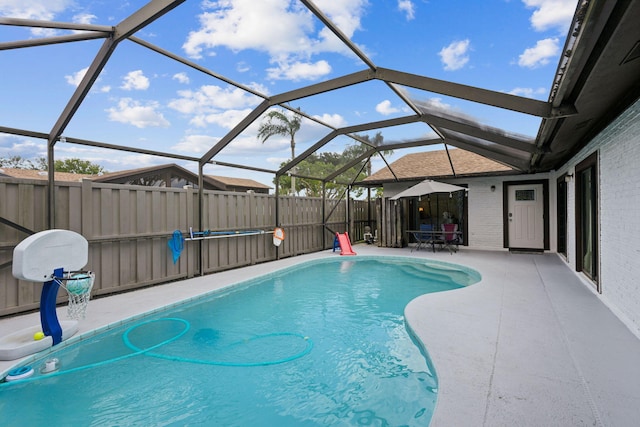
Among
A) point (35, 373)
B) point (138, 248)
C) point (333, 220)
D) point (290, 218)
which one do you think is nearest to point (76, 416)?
point (35, 373)

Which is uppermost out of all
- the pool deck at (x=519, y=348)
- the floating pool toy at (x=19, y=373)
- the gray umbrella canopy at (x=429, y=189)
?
the gray umbrella canopy at (x=429, y=189)

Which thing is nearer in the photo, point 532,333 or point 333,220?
point 532,333

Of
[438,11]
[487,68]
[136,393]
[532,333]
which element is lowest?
[136,393]

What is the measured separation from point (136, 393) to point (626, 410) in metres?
3.47

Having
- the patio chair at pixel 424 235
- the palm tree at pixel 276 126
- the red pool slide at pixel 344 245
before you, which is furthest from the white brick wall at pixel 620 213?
the palm tree at pixel 276 126

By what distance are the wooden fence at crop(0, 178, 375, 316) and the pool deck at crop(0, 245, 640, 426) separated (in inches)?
14.8

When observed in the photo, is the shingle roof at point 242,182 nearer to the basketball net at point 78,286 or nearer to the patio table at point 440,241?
the patio table at point 440,241

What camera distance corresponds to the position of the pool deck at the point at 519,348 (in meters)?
1.96

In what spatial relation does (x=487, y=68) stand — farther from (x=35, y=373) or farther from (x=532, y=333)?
(x=35, y=373)

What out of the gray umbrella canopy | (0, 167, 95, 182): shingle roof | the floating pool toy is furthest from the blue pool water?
the gray umbrella canopy

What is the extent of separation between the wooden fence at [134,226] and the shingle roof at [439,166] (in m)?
4.82

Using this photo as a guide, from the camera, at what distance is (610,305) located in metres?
3.93

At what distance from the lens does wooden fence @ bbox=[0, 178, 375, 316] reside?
4.10 metres

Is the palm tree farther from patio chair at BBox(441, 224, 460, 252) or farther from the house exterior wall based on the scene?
the house exterior wall
